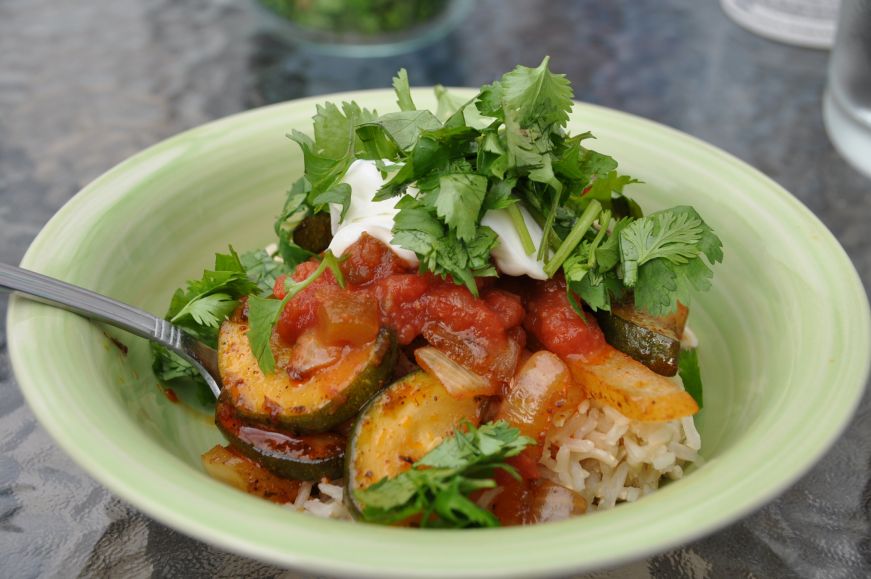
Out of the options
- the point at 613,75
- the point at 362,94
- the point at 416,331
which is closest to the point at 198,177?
the point at 362,94

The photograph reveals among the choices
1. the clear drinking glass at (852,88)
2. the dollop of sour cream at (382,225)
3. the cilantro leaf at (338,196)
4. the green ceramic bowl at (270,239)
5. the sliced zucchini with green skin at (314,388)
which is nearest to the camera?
the green ceramic bowl at (270,239)

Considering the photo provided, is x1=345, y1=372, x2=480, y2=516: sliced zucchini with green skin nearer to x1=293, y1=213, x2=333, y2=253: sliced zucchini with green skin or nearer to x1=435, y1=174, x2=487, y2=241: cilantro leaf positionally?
x1=435, y1=174, x2=487, y2=241: cilantro leaf

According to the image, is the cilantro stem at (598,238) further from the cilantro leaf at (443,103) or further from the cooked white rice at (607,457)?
the cilantro leaf at (443,103)

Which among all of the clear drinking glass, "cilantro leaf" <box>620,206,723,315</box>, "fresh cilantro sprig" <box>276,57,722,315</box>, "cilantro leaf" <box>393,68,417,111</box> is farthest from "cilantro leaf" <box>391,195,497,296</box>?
the clear drinking glass

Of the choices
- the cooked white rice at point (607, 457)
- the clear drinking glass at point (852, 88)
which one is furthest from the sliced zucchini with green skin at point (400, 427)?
the clear drinking glass at point (852, 88)

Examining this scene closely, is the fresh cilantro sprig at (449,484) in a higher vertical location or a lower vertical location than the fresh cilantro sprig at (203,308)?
higher

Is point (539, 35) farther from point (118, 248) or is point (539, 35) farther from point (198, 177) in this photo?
point (118, 248)

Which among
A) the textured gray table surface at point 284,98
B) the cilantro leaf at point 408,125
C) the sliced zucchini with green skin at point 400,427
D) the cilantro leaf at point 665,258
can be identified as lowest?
the textured gray table surface at point 284,98
